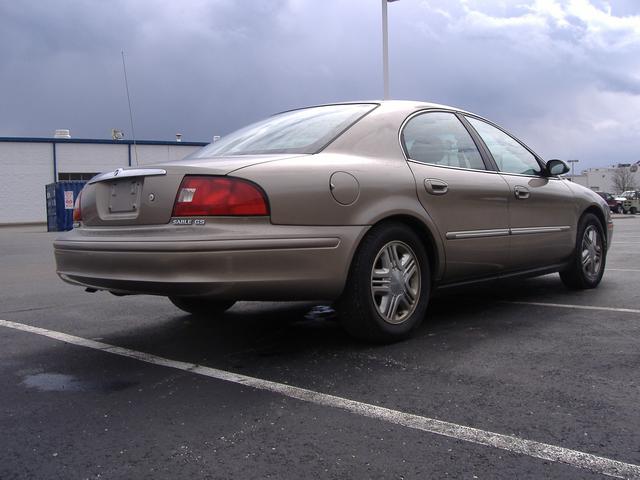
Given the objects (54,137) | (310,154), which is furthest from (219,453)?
(54,137)

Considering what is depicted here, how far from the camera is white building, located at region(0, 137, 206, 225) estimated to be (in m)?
39.2

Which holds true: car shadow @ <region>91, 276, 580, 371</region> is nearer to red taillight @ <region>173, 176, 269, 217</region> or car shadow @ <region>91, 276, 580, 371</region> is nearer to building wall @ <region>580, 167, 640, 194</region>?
red taillight @ <region>173, 176, 269, 217</region>

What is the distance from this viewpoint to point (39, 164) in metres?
39.7

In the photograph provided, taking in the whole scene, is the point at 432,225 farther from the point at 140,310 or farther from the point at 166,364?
the point at 140,310

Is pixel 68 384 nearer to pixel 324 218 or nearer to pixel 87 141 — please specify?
pixel 324 218

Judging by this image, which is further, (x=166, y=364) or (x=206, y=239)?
(x=166, y=364)

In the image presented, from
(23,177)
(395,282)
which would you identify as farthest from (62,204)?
(395,282)

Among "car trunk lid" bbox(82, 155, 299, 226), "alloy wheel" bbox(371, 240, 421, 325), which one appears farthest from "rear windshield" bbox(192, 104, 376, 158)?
"alloy wheel" bbox(371, 240, 421, 325)

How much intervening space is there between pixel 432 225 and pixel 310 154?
0.98m

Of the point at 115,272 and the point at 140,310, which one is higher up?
the point at 115,272

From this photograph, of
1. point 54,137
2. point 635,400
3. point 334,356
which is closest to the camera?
point 635,400

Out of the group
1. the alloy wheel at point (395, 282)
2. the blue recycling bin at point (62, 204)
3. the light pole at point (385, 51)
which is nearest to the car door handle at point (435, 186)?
the alloy wheel at point (395, 282)

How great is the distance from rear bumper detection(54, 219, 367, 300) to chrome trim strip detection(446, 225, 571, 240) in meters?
0.99

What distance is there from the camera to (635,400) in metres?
2.89
